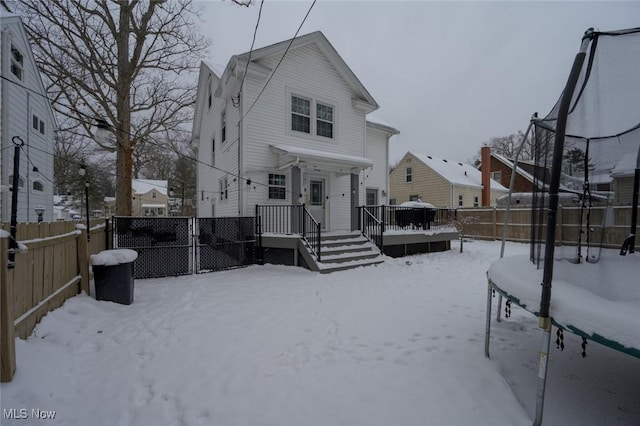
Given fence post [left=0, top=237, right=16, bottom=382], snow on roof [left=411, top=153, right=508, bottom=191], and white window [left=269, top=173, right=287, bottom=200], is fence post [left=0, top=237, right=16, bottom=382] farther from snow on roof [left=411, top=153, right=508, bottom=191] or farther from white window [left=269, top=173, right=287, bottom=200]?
snow on roof [left=411, top=153, right=508, bottom=191]

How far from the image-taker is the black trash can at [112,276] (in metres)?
4.71

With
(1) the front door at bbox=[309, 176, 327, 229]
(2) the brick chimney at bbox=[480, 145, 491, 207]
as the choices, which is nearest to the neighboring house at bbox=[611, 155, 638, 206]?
(1) the front door at bbox=[309, 176, 327, 229]

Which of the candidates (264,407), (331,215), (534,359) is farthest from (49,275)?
(331,215)

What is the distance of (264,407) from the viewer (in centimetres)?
230

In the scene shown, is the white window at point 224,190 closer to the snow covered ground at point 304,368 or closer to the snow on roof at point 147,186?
the snow covered ground at point 304,368

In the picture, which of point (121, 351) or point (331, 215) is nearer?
point (121, 351)

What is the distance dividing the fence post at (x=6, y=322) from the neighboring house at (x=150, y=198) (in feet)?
142

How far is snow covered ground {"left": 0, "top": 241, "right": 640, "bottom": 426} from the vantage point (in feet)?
7.31

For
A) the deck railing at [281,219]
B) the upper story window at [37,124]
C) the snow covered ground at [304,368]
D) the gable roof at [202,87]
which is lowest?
the snow covered ground at [304,368]

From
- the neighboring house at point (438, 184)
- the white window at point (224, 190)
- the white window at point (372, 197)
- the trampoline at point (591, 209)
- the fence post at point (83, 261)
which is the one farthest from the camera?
the neighboring house at point (438, 184)

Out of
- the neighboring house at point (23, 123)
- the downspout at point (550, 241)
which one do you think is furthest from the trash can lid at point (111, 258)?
the downspout at point (550, 241)

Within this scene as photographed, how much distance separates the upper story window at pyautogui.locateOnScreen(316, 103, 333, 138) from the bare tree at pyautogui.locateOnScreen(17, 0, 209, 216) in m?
7.59

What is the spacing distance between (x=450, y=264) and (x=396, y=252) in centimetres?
183

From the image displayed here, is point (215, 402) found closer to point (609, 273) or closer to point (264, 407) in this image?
point (264, 407)
